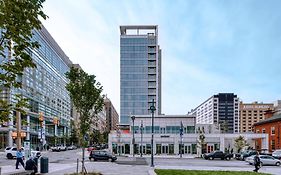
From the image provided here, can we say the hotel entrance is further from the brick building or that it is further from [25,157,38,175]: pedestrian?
[25,157,38,175]: pedestrian

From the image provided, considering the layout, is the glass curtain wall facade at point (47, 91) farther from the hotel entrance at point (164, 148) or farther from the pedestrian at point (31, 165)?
the pedestrian at point (31, 165)

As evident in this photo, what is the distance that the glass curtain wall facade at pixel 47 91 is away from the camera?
99.8m

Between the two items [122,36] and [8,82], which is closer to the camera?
[8,82]

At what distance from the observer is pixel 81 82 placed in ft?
77.5

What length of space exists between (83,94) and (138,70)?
392 ft

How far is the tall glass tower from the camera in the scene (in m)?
142

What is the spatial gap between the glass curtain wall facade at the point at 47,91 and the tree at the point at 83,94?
68906 millimetres

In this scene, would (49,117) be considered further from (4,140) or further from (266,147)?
(266,147)

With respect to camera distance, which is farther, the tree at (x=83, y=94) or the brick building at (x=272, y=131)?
the brick building at (x=272, y=131)

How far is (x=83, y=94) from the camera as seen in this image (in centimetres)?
2338

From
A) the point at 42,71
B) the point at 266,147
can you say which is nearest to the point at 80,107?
the point at 266,147

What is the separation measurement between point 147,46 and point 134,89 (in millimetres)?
16536

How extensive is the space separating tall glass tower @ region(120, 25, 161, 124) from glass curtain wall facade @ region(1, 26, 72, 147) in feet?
72.4

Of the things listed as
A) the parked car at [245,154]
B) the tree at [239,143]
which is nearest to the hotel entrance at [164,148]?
the tree at [239,143]
